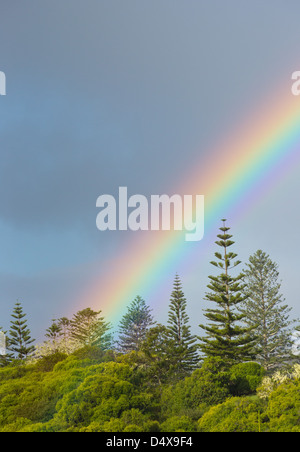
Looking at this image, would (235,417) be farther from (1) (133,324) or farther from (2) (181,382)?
(1) (133,324)

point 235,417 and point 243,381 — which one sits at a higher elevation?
point 243,381

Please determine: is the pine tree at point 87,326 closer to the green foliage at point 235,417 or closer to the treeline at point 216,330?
the treeline at point 216,330

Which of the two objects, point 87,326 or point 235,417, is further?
point 87,326

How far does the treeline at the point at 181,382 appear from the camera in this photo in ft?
53.9

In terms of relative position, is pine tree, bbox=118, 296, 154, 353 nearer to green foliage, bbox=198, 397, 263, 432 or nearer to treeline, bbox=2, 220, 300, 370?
treeline, bbox=2, 220, 300, 370

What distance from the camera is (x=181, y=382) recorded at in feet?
69.8

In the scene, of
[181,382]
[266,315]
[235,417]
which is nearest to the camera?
[235,417]

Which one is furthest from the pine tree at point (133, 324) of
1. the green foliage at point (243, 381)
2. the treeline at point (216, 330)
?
the green foliage at point (243, 381)

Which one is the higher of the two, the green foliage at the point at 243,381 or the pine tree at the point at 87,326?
the pine tree at the point at 87,326

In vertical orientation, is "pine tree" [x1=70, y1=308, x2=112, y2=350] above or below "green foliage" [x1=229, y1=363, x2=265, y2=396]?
above

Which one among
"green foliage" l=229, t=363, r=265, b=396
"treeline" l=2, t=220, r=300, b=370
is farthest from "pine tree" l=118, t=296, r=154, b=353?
"green foliage" l=229, t=363, r=265, b=396

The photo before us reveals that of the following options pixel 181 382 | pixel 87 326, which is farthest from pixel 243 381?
pixel 87 326

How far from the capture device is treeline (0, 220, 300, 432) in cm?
1644
